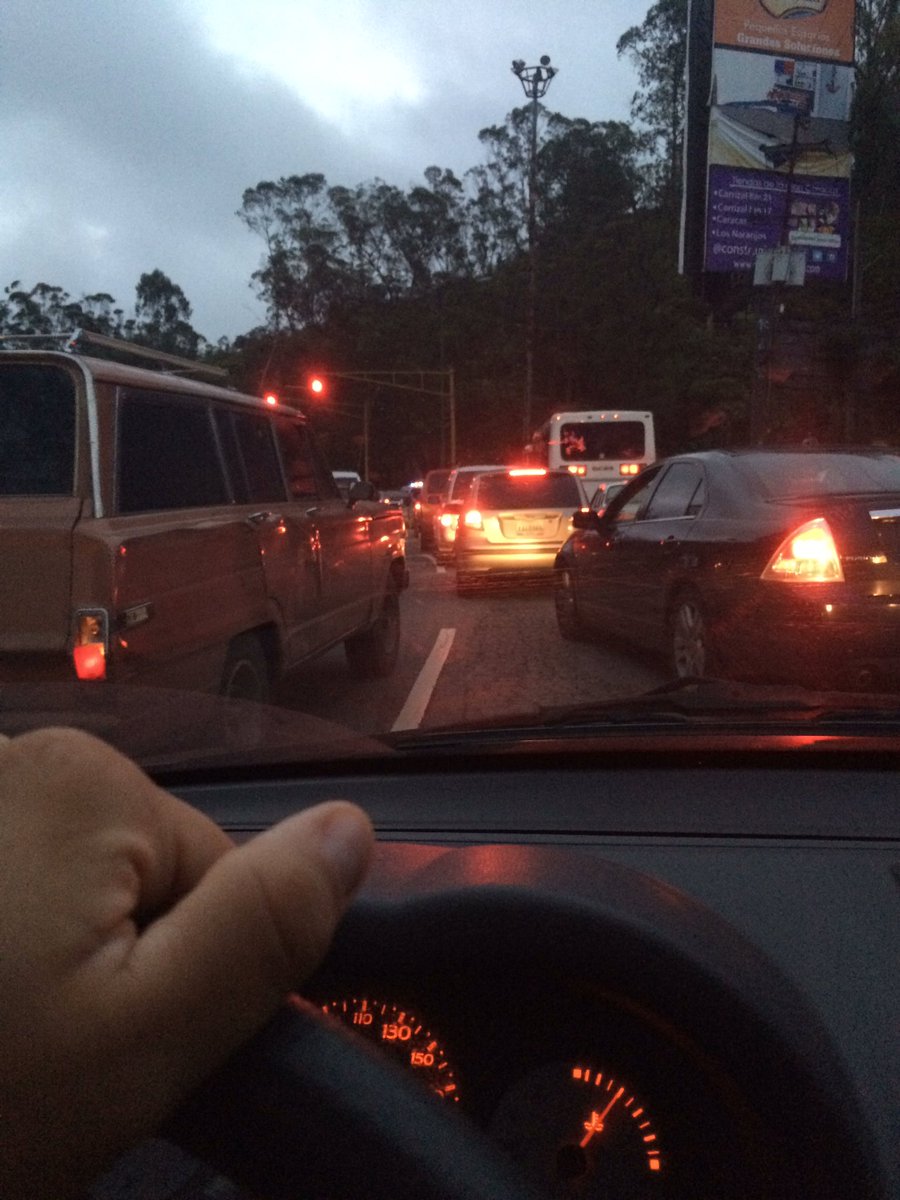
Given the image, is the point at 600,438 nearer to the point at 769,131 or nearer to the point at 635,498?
A: the point at 769,131

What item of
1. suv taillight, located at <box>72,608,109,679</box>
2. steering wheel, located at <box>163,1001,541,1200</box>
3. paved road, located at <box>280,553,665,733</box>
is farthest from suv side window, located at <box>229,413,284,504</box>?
steering wheel, located at <box>163,1001,541,1200</box>

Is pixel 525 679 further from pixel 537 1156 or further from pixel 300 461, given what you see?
pixel 537 1156

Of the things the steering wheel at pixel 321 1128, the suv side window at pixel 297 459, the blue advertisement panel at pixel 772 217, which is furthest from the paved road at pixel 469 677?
the blue advertisement panel at pixel 772 217

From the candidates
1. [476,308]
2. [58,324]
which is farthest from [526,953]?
[476,308]

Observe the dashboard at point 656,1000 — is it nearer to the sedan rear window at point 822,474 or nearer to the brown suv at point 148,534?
the brown suv at point 148,534

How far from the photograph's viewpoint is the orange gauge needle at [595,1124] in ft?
6.49

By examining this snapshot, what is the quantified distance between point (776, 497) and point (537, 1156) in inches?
207

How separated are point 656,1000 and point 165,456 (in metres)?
3.90

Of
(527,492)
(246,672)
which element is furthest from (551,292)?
(246,672)

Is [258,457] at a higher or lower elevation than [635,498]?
higher

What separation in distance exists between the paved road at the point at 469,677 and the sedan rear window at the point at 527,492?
3459mm

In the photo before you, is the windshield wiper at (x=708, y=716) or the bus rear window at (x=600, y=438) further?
the bus rear window at (x=600, y=438)

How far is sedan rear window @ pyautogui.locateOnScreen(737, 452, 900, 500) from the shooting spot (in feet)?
21.7

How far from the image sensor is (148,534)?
4.50 metres
